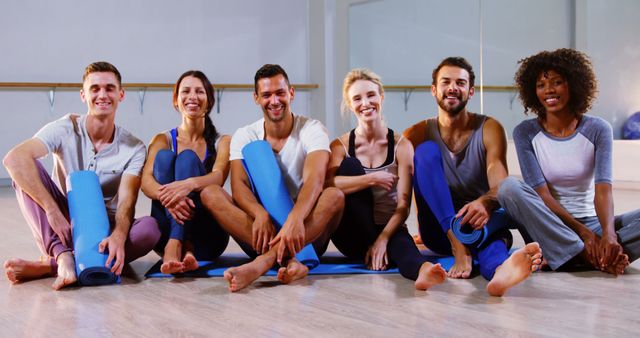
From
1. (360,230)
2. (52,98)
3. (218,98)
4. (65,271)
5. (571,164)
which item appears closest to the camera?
(65,271)

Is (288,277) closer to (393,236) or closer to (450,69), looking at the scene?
(393,236)

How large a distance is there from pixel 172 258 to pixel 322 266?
547mm

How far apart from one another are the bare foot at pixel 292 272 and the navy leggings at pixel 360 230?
0.32 m

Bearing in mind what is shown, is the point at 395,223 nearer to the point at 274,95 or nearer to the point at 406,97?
the point at 274,95

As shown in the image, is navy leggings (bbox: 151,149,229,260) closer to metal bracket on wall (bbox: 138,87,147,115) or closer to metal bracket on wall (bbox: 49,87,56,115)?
metal bracket on wall (bbox: 49,87,56,115)

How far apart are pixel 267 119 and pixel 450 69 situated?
69 centimetres

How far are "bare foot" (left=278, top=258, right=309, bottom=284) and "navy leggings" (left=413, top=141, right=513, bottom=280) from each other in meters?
0.53

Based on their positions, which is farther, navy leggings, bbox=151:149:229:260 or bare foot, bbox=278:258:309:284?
navy leggings, bbox=151:149:229:260

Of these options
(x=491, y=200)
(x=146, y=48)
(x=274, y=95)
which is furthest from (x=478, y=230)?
(x=146, y=48)

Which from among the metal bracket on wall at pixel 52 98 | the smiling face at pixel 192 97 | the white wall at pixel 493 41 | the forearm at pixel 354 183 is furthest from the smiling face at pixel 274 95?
the metal bracket on wall at pixel 52 98

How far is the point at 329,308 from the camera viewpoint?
222 centimetres

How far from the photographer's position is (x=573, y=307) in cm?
220

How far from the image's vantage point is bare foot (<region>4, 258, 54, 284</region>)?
2627 millimetres

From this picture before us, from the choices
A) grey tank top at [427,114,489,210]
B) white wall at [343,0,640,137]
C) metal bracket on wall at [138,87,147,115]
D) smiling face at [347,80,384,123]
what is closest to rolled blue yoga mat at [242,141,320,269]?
smiling face at [347,80,384,123]
